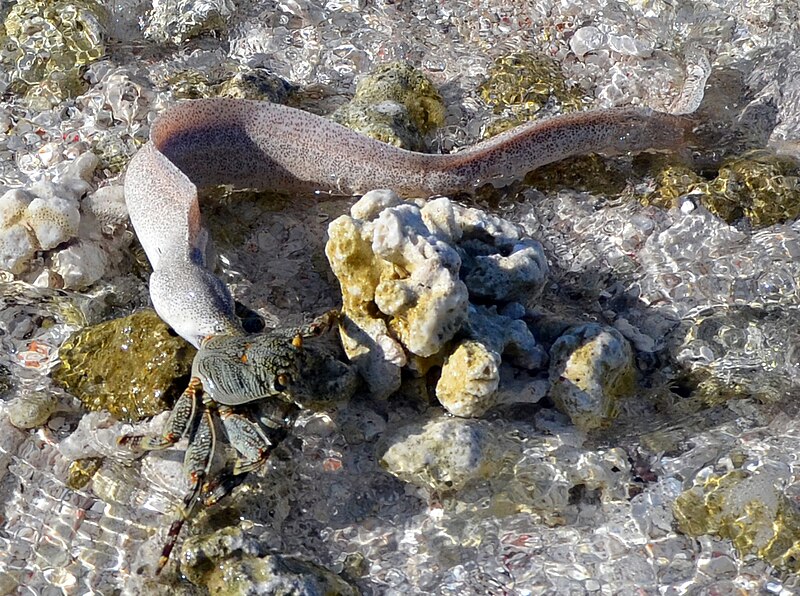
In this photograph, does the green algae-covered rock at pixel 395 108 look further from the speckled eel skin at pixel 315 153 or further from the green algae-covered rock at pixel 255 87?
the green algae-covered rock at pixel 255 87

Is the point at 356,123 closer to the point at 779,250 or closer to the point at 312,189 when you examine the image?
the point at 312,189

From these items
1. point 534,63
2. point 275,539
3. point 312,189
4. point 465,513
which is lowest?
point 275,539

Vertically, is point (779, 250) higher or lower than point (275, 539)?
higher

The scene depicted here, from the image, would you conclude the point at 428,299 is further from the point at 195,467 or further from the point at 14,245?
the point at 14,245

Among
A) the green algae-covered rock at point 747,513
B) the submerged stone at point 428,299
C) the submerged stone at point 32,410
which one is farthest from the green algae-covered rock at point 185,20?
the green algae-covered rock at point 747,513

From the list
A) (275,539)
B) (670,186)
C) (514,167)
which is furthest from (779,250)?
(275,539)

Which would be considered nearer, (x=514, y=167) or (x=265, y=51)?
(x=514, y=167)

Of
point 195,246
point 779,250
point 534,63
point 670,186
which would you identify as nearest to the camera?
point 195,246

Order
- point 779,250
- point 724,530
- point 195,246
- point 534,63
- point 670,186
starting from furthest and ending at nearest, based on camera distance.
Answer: point 534,63 < point 670,186 < point 779,250 < point 195,246 < point 724,530

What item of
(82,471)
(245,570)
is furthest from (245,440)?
(82,471)
